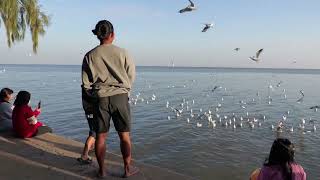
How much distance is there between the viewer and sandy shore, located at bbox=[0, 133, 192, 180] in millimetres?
6500

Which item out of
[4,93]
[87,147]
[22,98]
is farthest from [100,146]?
[4,93]

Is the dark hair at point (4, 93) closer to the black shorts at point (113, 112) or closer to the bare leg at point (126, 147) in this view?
the black shorts at point (113, 112)

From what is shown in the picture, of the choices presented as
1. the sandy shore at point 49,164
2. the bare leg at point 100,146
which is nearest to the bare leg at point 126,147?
the sandy shore at point 49,164

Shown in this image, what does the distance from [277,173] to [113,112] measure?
8.19 ft

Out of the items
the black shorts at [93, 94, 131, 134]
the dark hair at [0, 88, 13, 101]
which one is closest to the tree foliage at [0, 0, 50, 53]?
the dark hair at [0, 88, 13, 101]

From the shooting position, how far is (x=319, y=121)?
19.1 metres

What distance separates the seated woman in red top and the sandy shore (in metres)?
0.21

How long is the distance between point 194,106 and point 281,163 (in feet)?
66.9

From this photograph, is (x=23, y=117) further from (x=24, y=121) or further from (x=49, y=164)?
(x=49, y=164)

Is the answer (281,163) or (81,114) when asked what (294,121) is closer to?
(81,114)

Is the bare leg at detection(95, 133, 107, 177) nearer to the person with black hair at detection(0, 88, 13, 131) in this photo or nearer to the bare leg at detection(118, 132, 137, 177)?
the bare leg at detection(118, 132, 137, 177)

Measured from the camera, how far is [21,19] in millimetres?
9344

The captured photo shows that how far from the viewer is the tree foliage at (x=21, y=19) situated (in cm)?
871

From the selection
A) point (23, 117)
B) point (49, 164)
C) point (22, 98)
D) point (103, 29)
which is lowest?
point (49, 164)
